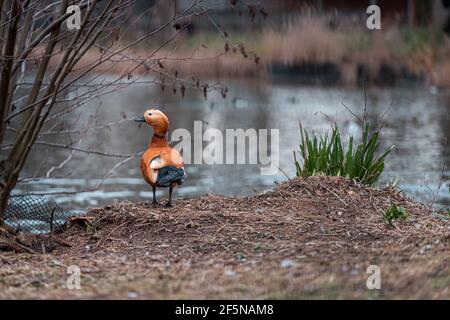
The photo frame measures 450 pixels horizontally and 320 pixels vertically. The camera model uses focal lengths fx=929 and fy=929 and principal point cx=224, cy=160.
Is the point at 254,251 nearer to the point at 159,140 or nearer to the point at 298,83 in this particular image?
the point at 159,140

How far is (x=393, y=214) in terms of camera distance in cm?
688

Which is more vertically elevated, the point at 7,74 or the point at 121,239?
the point at 7,74

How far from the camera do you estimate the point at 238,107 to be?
22438 mm

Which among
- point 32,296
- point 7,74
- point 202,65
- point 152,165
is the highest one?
point 202,65

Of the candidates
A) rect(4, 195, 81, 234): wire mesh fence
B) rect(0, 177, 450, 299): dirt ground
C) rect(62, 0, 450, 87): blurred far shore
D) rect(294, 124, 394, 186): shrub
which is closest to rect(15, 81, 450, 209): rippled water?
rect(4, 195, 81, 234): wire mesh fence

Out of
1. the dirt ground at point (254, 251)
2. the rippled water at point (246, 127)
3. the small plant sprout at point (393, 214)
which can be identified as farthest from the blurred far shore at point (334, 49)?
the small plant sprout at point (393, 214)

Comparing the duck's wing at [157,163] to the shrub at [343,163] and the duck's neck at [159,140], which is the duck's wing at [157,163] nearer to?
the duck's neck at [159,140]

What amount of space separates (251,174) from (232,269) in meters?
8.02

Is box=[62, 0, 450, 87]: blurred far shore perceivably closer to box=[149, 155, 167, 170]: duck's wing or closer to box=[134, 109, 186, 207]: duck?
box=[134, 109, 186, 207]: duck

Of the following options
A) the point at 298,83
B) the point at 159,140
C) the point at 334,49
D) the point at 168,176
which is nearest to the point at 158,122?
the point at 159,140

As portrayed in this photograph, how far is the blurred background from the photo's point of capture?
16016mm
